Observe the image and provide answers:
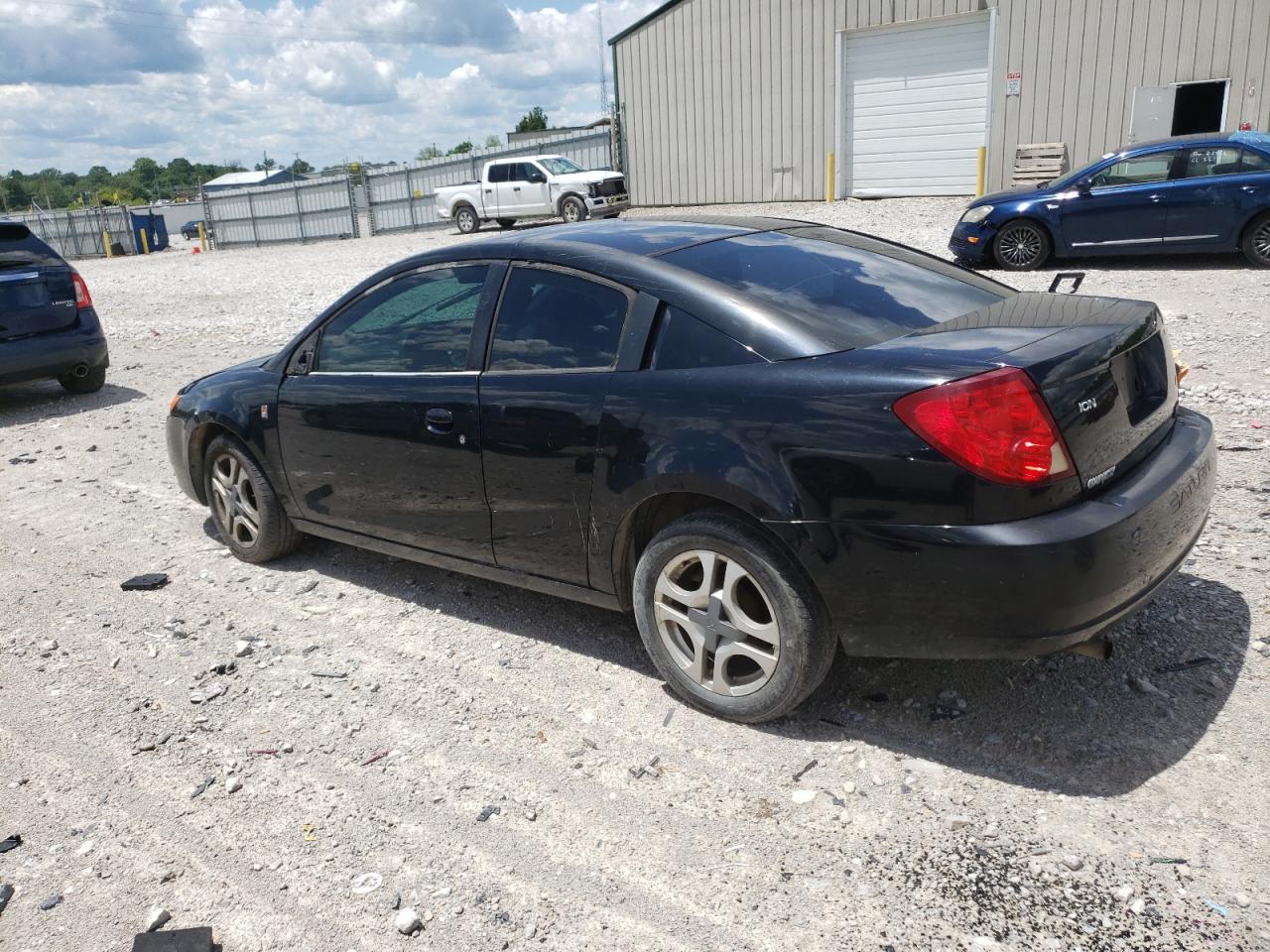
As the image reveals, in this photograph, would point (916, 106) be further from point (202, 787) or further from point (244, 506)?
point (202, 787)

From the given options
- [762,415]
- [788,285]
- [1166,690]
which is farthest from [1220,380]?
[762,415]

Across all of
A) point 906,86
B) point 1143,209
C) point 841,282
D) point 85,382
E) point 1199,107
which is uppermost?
point 906,86

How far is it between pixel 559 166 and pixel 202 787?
956 inches

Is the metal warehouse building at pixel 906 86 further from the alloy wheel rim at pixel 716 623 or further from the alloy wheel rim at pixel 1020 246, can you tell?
the alloy wheel rim at pixel 716 623

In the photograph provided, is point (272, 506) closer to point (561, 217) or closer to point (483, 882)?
point (483, 882)

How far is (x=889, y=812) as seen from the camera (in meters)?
2.92

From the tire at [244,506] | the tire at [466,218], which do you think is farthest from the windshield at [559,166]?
the tire at [244,506]

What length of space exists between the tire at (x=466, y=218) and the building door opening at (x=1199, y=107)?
1683 cm

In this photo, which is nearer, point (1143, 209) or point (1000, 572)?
point (1000, 572)

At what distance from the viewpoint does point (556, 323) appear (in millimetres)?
3742

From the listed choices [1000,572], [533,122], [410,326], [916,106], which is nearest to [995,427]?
[1000,572]

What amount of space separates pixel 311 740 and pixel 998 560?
93.0 inches

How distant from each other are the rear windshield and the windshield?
2270 centimetres

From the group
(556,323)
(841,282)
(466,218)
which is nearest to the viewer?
(841,282)
